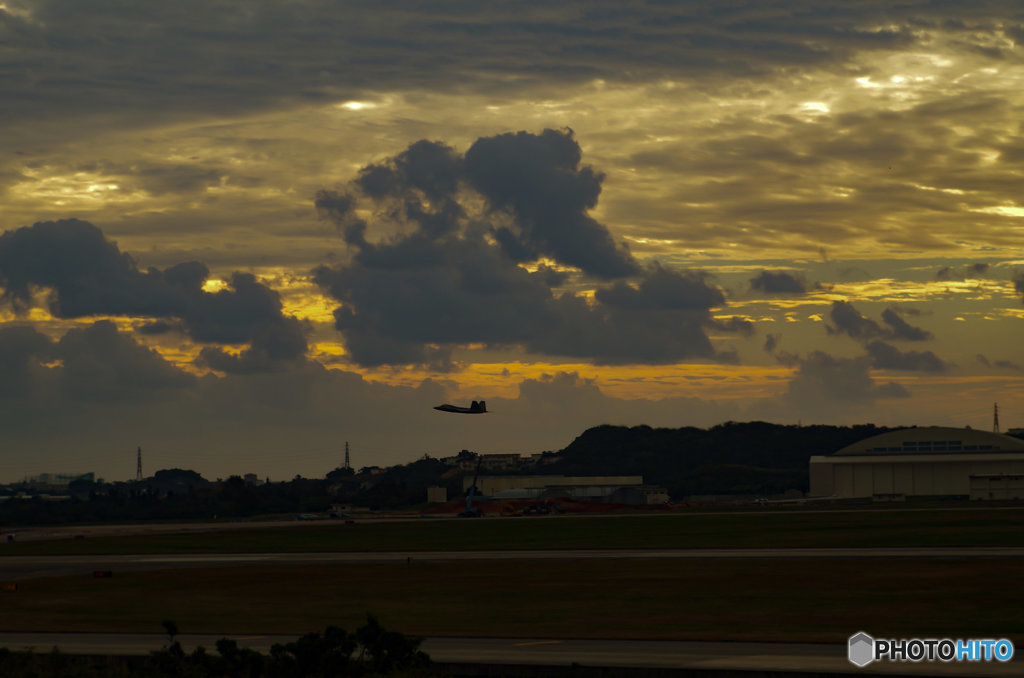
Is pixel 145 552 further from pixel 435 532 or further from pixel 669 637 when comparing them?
pixel 669 637

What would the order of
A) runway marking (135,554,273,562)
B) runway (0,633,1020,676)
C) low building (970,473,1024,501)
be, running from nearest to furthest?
runway (0,633,1020,676) → runway marking (135,554,273,562) → low building (970,473,1024,501)

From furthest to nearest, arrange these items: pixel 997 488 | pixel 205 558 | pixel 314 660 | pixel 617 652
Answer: pixel 997 488
pixel 205 558
pixel 617 652
pixel 314 660

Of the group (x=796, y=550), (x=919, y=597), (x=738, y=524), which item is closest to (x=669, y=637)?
(x=919, y=597)

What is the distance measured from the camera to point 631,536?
98.2 metres

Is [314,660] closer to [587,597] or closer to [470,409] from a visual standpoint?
[587,597]

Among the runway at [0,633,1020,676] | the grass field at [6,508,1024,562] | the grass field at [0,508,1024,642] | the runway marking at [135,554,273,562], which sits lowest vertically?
the grass field at [6,508,1024,562]

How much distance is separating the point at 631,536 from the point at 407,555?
2618cm

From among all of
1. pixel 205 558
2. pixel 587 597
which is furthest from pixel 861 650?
pixel 205 558

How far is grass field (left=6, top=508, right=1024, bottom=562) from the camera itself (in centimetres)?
8231

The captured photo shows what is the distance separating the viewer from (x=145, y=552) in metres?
93.1

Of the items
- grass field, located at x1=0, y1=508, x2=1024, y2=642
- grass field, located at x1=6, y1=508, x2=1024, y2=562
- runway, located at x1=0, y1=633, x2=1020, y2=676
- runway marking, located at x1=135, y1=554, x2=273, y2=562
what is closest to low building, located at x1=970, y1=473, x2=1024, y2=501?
grass field, located at x1=6, y1=508, x2=1024, y2=562

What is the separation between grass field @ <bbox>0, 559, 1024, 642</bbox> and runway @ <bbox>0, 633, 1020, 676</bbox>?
1.95 meters

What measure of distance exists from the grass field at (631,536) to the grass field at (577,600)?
21.1 metres

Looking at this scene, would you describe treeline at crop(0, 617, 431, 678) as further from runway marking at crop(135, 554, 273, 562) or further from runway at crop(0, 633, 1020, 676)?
runway marking at crop(135, 554, 273, 562)
